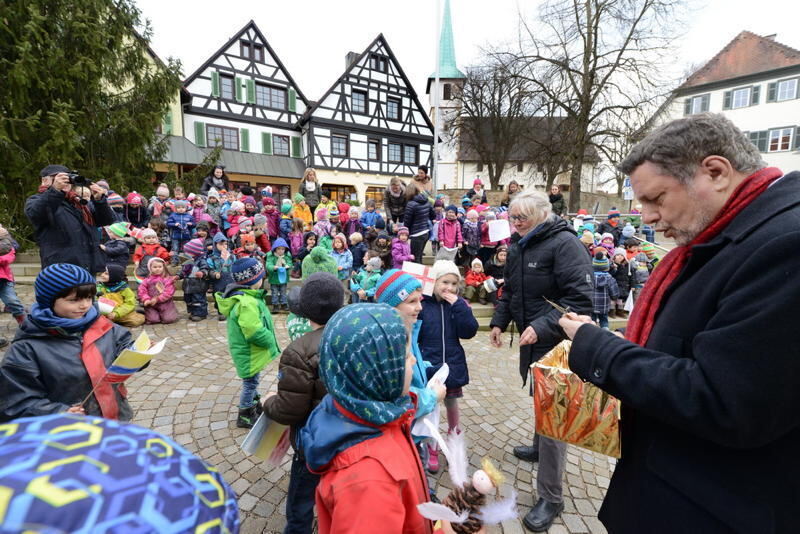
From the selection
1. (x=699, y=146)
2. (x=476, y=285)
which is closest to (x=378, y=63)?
(x=476, y=285)

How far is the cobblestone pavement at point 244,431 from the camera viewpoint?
2.67m

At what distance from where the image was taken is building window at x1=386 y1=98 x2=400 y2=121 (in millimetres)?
26250

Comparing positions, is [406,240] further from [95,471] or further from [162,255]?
[95,471]

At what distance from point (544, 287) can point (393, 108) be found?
2655cm

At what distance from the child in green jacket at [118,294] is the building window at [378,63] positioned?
2389 centimetres

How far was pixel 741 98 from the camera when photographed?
27750 mm

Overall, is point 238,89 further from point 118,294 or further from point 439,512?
point 439,512

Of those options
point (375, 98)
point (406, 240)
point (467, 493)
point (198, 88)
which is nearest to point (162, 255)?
point (406, 240)

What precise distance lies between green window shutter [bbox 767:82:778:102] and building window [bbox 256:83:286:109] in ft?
111

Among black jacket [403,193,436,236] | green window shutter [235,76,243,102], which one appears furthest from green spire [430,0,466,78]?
black jacket [403,193,436,236]

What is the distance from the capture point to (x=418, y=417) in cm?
179

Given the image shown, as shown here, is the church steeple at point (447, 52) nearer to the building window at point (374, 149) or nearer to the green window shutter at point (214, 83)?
the building window at point (374, 149)

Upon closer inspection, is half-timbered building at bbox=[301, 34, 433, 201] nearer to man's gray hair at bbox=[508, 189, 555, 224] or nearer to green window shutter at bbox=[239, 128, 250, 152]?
green window shutter at bbox=[239, 128, 250, 152]

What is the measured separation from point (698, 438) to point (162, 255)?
8.22m
